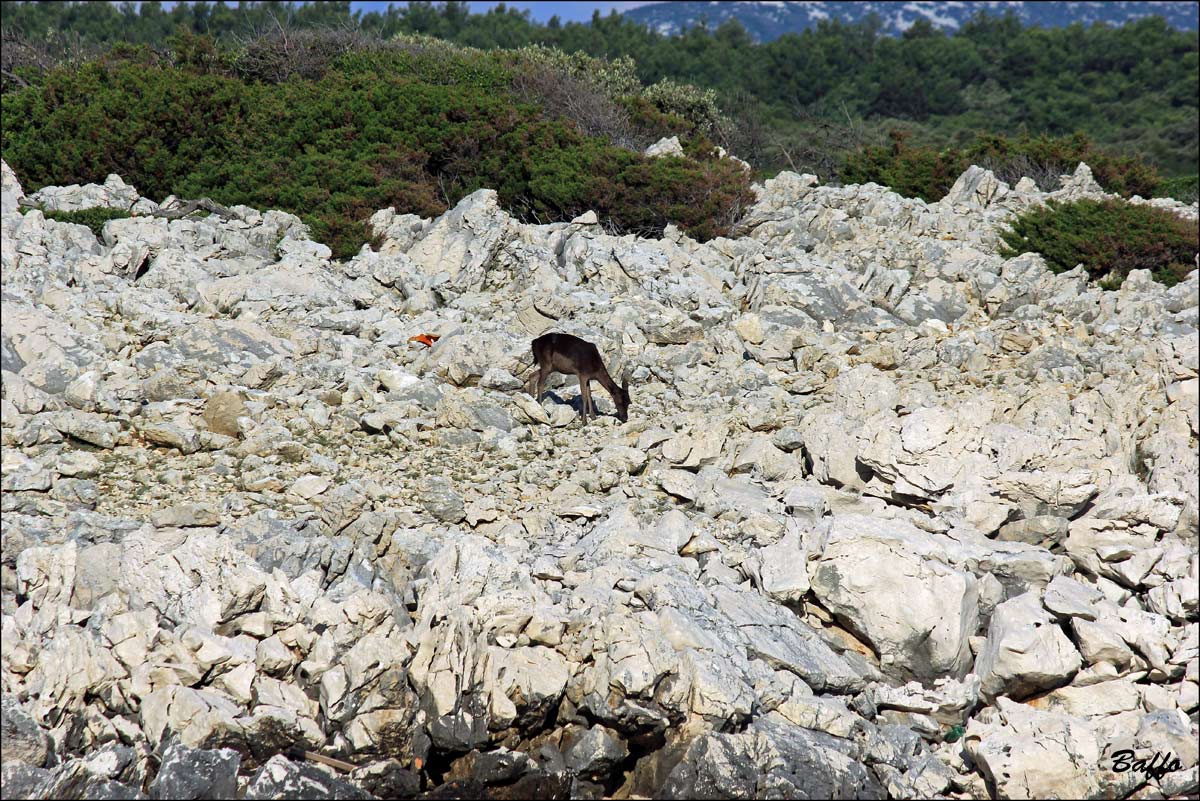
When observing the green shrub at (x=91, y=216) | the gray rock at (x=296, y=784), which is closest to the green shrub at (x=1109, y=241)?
the green shrub at (x=91, y=216)

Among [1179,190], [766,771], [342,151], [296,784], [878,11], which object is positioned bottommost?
[296,784]

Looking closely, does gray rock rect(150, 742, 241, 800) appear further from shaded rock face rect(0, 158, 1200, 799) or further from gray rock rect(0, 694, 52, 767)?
gray rock rect(0, 694, 52, 767)

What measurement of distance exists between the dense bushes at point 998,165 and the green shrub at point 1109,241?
4.71 metres

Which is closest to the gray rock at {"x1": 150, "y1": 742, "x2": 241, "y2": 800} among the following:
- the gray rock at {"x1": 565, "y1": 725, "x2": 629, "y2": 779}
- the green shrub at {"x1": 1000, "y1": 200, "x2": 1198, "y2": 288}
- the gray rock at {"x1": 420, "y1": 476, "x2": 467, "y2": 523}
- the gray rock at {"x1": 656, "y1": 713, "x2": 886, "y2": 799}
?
the gray rock at {"x1": 565, "y1": 725, "x2": 629, "y2": 779}

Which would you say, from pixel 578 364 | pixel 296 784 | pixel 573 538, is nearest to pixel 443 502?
pixel 573 538

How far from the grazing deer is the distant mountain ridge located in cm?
13473

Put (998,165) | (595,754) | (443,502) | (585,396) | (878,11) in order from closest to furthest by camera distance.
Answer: (595,754)
(443,502)
(585,396)
(998,165)
(878,11)

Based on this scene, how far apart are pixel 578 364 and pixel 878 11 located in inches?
6537

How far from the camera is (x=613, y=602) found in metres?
8.88

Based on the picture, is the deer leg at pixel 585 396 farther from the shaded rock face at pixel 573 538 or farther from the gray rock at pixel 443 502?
the gray rock at pixel 443 502

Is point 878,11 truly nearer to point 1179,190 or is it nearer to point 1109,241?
point 1179,190

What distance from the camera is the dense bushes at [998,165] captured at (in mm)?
25984

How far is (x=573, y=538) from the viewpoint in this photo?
34.3 ft

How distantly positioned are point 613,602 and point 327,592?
7.73ft
